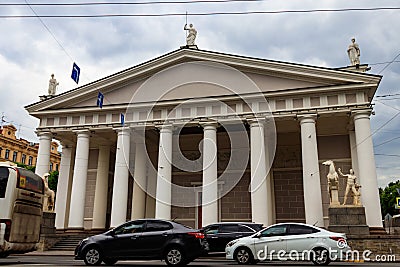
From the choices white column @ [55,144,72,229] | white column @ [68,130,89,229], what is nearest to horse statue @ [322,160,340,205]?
white column @ [68,130,89,229]

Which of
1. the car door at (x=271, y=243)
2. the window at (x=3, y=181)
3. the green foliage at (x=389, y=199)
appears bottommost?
the car door at (x=271, y=243)

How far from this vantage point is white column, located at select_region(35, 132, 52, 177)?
27.2 m

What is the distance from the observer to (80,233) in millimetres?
25906

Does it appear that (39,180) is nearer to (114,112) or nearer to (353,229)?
(114,112)

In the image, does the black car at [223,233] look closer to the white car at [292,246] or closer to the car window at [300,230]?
the white car at [292,246]

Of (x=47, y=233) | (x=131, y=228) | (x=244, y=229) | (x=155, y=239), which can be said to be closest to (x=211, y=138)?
(x=244, y=229)

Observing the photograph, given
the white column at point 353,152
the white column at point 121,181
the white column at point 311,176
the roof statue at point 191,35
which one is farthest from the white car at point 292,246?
the roof statue at point 191,35

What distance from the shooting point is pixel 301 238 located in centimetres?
1379

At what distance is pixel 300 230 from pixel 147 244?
18.0 ft

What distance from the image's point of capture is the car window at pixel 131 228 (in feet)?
43.6

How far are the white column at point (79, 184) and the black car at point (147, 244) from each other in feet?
43.4

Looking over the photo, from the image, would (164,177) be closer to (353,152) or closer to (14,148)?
(353,152)

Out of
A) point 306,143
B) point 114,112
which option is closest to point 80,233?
point 114,112

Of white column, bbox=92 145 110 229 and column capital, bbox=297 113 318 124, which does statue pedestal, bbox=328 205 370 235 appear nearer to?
column capital, bbox=297 113 318 124
